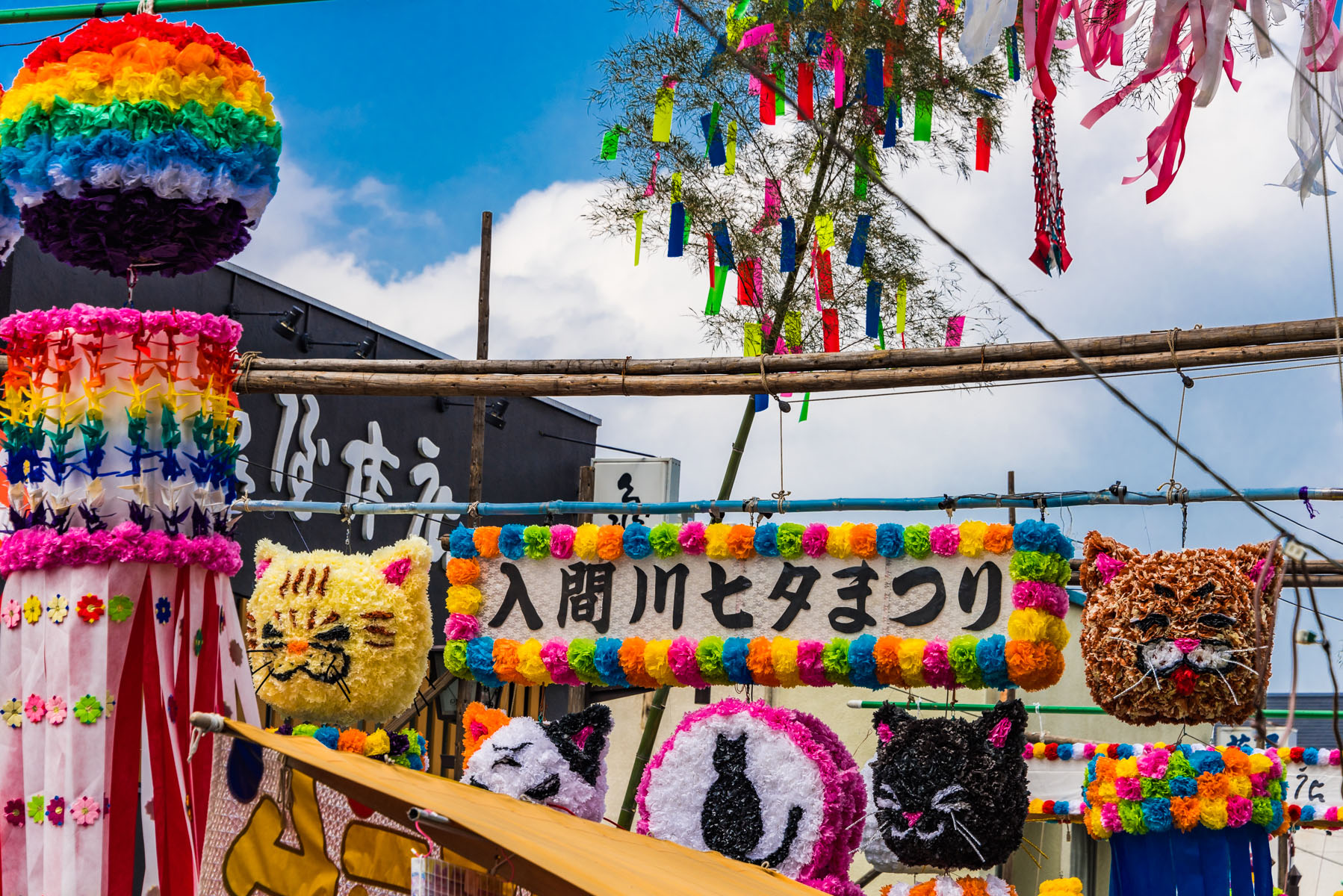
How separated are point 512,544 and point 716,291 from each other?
361cm

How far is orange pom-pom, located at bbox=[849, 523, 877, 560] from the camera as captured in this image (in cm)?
415

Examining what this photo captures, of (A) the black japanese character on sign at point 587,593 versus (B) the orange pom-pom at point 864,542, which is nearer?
(B) the orange pom-pom at point 864,542

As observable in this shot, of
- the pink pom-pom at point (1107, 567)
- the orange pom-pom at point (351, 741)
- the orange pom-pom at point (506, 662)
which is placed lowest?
the orange pom-pom at point (351, 741)

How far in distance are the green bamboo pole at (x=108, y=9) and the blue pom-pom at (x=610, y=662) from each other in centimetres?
308

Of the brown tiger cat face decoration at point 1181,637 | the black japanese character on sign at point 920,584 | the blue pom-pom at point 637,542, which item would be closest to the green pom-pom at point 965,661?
the black japanese character on sign at point 920,584

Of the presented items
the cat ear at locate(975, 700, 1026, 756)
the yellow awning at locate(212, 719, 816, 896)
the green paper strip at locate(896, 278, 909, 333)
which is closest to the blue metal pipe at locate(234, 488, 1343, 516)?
the cat ear at locate(975, 700, 1026, 756)

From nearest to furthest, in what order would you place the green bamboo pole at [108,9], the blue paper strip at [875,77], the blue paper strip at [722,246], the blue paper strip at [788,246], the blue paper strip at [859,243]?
1. the green bamboo pole at [108,9]
2. the blue paper strip at [875,77]
3. the blue paper strip at [859,243]
4. the blue paper strip at [788,246]
5. the blue paper strip at [722,246]

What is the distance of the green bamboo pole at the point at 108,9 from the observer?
212 inches

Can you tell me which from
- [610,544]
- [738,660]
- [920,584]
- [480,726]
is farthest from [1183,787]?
[480,726]

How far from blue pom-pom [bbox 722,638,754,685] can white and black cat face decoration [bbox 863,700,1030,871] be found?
472 millimetres

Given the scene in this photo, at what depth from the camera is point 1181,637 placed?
388cm

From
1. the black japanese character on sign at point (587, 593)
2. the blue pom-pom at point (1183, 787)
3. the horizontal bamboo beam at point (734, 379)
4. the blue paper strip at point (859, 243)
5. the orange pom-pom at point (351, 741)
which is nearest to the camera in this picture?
the horizontal bamboo beam at point (734, 379)

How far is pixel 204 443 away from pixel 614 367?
150cm

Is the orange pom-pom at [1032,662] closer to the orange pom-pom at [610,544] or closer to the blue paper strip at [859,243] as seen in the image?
the orange pom-pom at [610,544]
